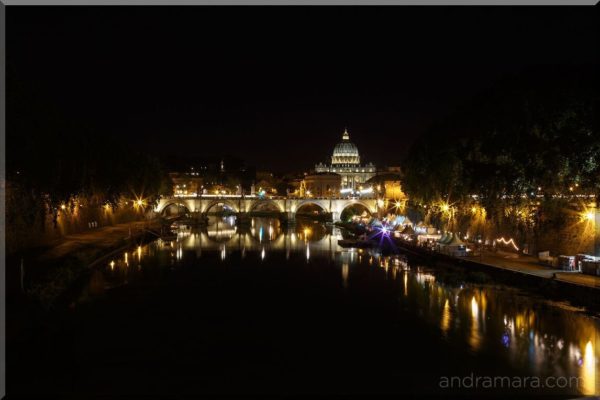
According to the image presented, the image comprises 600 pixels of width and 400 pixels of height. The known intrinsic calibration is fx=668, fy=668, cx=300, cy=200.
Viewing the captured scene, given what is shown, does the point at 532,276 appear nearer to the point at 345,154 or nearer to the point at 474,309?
the point at 474,309

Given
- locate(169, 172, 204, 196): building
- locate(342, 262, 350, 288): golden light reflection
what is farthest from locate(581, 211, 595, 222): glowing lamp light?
locate(169, 172, 204, 196): building

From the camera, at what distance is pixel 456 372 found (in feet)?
52.7

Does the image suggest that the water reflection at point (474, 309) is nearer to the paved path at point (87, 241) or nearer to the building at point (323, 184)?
the paved path at point (87, 241)

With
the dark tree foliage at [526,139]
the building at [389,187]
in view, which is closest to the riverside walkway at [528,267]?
the dark tree foliage at [526,139]

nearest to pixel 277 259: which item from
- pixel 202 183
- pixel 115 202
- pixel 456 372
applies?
pixel 115 202

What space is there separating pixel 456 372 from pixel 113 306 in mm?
12124

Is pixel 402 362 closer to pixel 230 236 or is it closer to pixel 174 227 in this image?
pixel 230 236

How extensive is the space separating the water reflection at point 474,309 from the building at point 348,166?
317ft

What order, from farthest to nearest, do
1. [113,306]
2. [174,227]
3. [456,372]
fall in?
[174,227] < [113,306] < [456,372]

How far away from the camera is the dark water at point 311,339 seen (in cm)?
1519

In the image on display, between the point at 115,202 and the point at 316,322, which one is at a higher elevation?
the point at 115,202

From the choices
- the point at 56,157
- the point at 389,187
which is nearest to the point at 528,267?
the point at 56,157

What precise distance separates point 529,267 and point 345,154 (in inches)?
4976

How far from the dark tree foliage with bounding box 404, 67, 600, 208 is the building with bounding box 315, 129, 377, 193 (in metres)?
102
